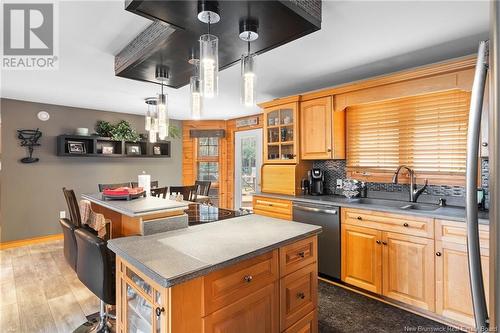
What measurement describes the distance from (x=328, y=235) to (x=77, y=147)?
4.37 meters

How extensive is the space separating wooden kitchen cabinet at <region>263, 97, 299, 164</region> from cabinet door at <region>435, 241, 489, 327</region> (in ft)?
6.28

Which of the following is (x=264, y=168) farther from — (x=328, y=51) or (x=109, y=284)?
(x=109, y=284)

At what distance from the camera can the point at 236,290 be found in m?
1.34

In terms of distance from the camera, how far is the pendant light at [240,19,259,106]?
1.62 meters

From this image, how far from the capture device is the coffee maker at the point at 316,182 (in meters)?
3.64

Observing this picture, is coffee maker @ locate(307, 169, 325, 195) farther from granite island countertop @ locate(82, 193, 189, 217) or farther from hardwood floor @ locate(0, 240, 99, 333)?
hardwood floor @ locate(0, 240, 99, 333)

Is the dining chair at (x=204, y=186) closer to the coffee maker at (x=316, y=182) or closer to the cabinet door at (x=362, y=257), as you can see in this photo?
the coffee maker at (x=316, y=182)

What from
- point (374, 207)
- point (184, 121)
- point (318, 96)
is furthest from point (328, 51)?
point (184, 121)

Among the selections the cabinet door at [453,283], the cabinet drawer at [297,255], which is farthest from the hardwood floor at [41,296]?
the cabinet door at [453,283]

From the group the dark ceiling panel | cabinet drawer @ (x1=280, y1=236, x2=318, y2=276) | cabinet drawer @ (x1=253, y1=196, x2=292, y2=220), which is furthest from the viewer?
cabinet drawer @ (x1=253, y1=196, x2=292, y2=220)

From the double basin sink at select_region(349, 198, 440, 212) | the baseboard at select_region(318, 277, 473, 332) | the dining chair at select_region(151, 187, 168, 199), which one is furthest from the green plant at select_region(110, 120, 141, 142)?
the baseboard at select_region(318, 277, 473, 332)

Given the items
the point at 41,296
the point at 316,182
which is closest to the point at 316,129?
the point at 316,182

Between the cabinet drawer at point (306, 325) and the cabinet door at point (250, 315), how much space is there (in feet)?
0.55

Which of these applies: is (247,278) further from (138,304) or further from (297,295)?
(138,304)
